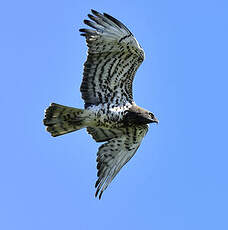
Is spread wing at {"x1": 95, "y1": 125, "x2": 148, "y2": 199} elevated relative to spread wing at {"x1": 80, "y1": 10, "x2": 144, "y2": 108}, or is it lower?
lower

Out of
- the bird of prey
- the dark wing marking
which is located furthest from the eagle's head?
the dark wing marking

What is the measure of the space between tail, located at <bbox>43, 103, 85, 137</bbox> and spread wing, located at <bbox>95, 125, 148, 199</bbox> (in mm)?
729

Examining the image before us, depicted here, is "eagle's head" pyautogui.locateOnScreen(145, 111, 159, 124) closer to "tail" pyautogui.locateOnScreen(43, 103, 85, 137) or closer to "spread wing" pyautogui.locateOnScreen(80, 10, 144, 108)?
"spread wing" pyautogui.locateOnScreen(80, 10, 144, 108)

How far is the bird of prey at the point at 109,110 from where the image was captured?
37.7 ft

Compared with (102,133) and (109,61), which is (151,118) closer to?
(102,133)

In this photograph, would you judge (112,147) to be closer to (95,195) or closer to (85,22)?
(95,195)

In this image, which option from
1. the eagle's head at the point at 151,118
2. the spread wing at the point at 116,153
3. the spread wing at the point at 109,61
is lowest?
the spread wing at the point at 116,153

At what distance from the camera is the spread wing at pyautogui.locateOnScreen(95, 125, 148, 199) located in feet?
39.4

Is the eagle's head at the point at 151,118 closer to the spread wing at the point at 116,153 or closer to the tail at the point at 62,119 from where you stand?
the spread wing at the point at 116,153

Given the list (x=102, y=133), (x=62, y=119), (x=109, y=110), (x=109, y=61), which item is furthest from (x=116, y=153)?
(x=109, y=61)

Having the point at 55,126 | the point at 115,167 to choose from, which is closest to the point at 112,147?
the point at 115,167

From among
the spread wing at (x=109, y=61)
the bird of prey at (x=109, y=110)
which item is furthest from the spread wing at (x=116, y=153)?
the spread wing at (x=109, y=61)

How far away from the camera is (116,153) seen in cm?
1228

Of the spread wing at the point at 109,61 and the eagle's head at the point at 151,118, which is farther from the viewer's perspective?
the eagle's head at the point at 151,118
